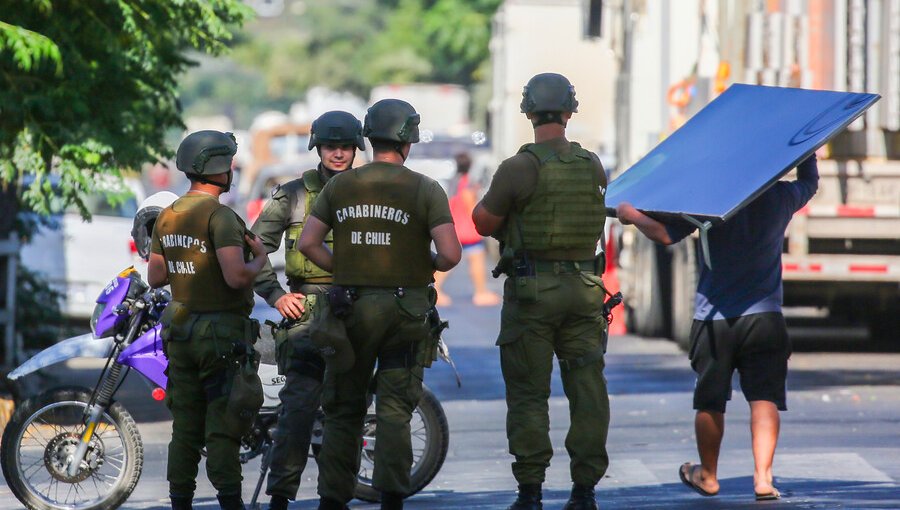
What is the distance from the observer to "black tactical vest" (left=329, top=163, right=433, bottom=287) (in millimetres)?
7422

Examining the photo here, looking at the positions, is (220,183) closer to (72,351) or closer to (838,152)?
(72,351)

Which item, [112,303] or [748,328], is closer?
[112,303]

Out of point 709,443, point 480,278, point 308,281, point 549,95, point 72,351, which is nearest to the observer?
point 549,95

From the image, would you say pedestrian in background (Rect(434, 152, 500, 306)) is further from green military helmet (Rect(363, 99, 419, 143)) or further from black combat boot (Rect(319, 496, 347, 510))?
green military helmet (Rect(363, 99, 419, 143))

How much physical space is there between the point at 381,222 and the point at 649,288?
35.2 feet

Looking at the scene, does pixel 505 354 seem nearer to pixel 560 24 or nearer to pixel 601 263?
pixel 601 263

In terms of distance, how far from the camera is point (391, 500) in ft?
24.6

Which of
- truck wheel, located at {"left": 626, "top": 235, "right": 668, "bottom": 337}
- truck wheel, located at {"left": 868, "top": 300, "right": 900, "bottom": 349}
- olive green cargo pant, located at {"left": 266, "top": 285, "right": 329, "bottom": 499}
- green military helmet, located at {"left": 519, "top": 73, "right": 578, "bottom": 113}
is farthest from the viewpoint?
truck wheel, located at {"left": 626, "top": 235, "right": 668, "bottom": 337}

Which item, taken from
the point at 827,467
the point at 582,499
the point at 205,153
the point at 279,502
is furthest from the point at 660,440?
the point at 205,153

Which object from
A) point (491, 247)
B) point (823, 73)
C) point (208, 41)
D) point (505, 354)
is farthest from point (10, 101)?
point (491, 247)

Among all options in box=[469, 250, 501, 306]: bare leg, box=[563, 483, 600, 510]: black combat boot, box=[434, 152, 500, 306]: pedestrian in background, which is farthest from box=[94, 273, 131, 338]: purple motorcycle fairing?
box=[469, 250, 501, 306]: bare leg

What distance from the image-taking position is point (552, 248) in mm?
7820

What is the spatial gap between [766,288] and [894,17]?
6.91 m

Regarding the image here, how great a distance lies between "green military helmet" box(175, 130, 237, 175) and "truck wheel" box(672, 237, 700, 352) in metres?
8.59
